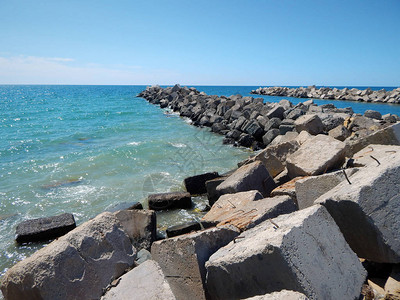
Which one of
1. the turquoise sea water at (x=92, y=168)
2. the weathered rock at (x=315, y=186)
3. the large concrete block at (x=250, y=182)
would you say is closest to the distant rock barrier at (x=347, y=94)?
the turquoise sea water at (x=92, y=168)

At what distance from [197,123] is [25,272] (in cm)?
Result: 1520

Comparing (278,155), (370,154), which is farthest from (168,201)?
Result: (370,154)

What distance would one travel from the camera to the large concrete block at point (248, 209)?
10.0ft

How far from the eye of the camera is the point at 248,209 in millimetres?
3408

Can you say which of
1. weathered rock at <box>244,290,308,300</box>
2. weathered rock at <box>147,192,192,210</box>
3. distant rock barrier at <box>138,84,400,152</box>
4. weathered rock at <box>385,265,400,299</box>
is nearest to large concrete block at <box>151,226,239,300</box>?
weathered rock at <box>244,290,308,300</box>

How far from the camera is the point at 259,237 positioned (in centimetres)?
226

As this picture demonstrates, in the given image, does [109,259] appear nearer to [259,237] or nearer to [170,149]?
[259,237]

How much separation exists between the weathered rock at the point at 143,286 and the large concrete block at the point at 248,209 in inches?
38.1

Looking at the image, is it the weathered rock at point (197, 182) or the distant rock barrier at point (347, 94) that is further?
the distant rock barrier at point (347, 94)

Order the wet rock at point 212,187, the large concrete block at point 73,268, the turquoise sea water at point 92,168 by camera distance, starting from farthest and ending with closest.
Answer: the turquoise sea water at point 92,168 < the wet rock at point 212,187 < the large concrete block at point 73,268

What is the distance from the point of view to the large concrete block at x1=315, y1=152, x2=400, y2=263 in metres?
2.34

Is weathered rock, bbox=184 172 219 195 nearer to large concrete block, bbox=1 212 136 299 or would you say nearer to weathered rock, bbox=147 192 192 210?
weathered rock, bbox=147 192 192 210

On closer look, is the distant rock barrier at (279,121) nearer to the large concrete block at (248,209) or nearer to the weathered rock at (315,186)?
the weathered rock at (315,186)

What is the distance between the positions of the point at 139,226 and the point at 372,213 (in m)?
3.07
